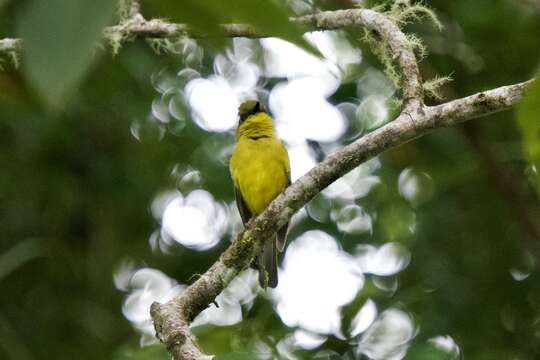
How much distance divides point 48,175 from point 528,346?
316cm

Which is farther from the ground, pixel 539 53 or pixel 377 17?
pixel 377 17

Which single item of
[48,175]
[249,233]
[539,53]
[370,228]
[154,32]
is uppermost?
[154,32]

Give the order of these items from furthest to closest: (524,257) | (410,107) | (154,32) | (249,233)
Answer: (524,257), (154,32), (249,233), (410,107)

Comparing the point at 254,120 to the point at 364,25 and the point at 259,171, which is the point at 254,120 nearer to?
the point at 259,171

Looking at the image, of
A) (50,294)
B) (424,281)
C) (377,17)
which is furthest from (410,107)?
(50,294)

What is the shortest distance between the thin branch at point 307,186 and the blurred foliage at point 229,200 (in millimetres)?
1073

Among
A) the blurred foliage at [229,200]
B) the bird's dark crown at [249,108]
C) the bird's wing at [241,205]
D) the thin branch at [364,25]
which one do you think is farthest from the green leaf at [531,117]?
the bird's dark crown at [249,108]

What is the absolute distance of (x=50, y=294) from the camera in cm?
539

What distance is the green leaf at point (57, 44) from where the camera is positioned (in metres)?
0.47

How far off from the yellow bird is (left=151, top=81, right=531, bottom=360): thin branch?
1.53m

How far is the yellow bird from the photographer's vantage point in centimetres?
432

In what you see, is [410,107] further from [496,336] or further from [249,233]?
[496,336]

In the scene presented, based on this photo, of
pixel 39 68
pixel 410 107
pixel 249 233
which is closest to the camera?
pixel 39 68

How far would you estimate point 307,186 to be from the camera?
8.13 feet
